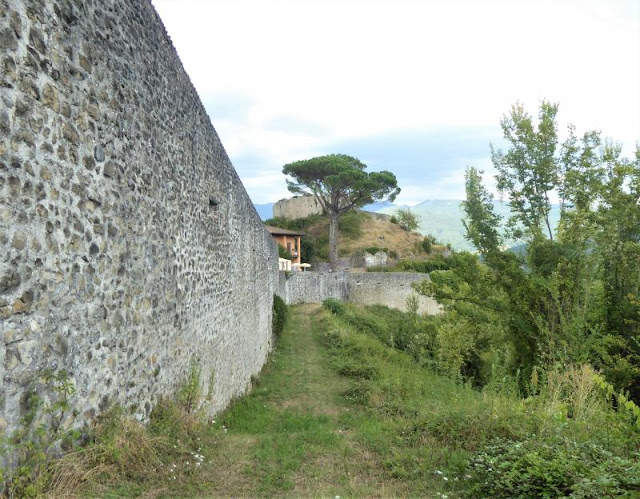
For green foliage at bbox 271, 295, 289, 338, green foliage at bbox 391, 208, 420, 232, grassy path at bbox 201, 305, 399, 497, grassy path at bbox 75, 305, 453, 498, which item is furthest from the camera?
green foliage at bbox 391, 208, 420, 232

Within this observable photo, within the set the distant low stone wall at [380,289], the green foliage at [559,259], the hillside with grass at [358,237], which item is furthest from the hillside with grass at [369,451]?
the hillside with grass at [358,237]

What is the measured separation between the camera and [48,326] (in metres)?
2.64

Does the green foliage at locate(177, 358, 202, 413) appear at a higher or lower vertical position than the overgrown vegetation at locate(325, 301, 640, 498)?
higher

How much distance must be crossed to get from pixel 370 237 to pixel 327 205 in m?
12.0

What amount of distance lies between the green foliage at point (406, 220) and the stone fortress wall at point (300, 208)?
36.4ft

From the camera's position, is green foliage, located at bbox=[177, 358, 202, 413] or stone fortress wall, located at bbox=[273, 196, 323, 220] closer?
green foliage, located at bbox=[177, 358, 202, 413]

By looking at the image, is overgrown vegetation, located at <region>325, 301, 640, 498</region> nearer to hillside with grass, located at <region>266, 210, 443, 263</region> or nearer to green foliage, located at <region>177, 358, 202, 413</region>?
green foliage, located at <region>177, 358, 202, 413</region>

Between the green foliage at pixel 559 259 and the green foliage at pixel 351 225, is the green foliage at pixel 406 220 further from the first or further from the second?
the green foliage at pixel 559 259

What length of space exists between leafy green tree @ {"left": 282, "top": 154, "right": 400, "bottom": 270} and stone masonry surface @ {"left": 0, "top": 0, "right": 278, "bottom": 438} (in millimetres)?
36494

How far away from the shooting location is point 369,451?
533cm

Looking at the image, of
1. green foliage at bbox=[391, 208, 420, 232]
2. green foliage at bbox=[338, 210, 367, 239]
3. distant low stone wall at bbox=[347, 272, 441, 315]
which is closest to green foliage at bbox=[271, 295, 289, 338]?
distant low stone wall at bbox=[347, 272, 441, 315]

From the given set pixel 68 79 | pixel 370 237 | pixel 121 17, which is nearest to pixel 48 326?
pixel 68 79

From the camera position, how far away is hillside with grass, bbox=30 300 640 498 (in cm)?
319

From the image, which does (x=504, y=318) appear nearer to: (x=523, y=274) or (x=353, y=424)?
(x=523, y=274)
